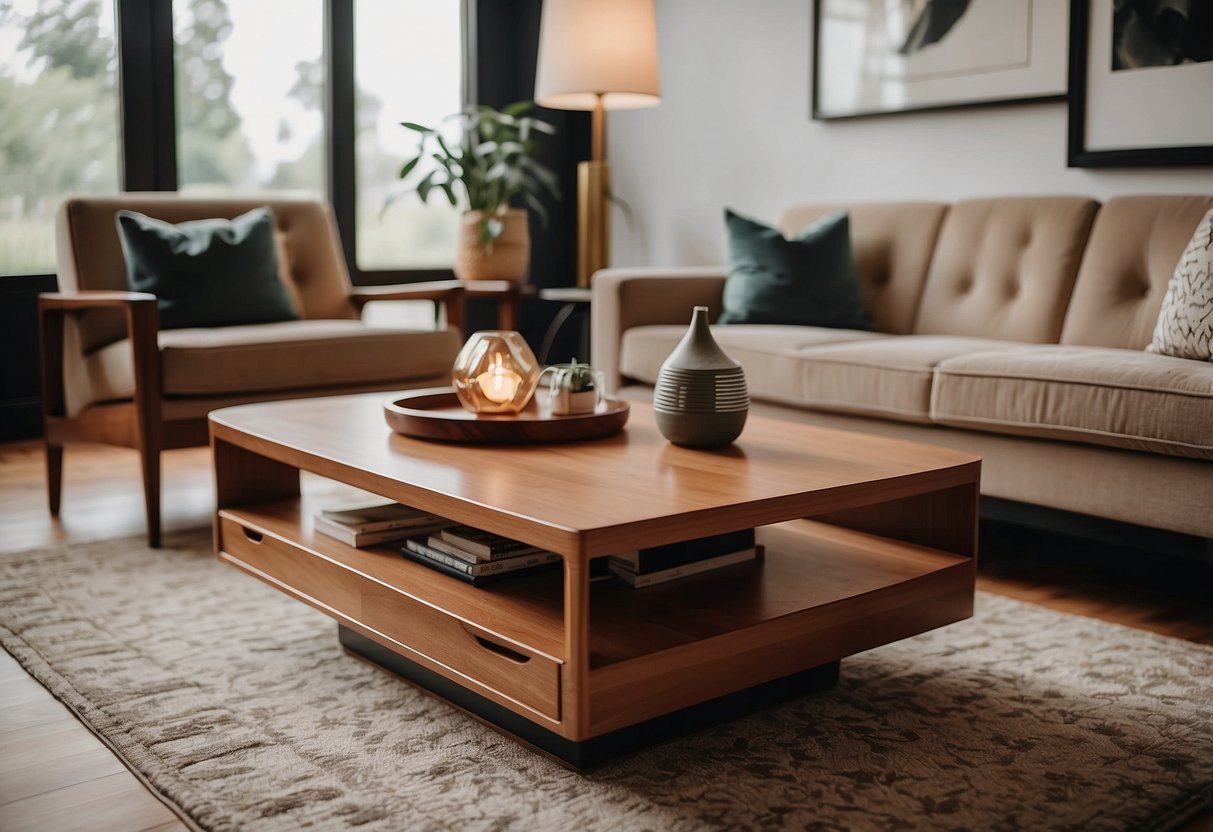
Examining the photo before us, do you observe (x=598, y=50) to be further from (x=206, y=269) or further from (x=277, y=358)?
(x=277, y=358)

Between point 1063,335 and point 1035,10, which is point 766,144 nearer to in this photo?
point 1035,10

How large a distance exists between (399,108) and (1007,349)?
9.87ft

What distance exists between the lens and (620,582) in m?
1.70

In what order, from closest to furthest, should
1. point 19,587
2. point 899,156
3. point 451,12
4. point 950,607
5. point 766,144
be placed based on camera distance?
point 950,607 → point 19,587 → point 899,156 → point 766,144 → point 451,12

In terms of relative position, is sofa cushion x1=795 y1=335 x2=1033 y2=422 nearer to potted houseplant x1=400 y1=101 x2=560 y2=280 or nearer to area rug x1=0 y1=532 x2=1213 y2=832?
area rug x1=0 y1=532 x2=1213 y2=832

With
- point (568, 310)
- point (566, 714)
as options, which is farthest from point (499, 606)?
point (568, 310)

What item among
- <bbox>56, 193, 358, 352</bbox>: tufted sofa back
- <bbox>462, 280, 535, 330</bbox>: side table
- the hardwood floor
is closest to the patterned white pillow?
the hardwood floor

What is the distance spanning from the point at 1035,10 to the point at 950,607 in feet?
7.54

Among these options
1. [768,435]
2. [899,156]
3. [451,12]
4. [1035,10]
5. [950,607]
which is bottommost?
[950,607]

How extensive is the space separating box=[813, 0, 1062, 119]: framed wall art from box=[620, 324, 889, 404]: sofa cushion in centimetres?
89

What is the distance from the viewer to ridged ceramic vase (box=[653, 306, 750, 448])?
5.91 feet

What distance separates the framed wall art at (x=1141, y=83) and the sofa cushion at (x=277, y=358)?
191 centimetres

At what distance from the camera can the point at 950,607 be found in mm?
1748

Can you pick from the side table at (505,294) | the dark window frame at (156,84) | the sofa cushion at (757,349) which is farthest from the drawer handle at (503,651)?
the dark window frame at (156,84)
